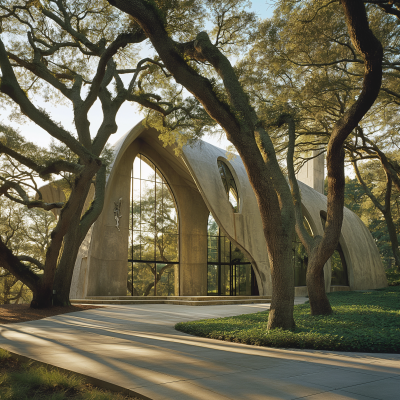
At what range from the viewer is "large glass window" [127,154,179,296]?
72.8ft

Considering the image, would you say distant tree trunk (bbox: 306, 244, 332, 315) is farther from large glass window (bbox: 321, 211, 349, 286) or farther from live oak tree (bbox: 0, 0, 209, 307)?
large glass window (bbox: 321, 211, 349, 286)

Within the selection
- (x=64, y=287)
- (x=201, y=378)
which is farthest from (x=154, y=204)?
(x=201, y=378)

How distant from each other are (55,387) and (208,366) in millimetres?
1636

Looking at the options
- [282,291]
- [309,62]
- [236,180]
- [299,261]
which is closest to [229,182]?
[236,180]

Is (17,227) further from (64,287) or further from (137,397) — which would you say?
(137,397)

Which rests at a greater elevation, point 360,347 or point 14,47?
point 14,47

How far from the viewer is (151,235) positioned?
22.8 m

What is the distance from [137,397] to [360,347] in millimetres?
3806

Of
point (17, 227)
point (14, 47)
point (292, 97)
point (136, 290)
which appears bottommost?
point (136, 290)

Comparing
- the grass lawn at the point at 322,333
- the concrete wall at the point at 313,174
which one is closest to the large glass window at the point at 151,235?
the grass lawn at the point at 322,333

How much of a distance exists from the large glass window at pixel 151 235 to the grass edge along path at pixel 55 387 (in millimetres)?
18054

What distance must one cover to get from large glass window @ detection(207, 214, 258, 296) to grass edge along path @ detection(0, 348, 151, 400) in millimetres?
20959

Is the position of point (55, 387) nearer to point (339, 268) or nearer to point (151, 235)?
point (151, 235)

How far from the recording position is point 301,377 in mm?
3967
